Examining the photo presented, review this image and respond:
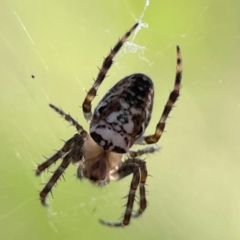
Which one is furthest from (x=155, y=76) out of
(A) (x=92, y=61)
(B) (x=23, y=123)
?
(B) (x=23, y=123)

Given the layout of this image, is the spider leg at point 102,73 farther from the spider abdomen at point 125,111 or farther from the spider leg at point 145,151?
the spider leg at point 145,151

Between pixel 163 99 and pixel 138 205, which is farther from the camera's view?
pixel 163 99

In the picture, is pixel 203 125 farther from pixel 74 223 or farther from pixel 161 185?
pixel 74 223

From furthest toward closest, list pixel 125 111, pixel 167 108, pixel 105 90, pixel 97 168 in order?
pixel 105 90 < pixel 97 168 < pixel 167 108 < pixel 125 111

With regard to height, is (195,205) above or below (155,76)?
below

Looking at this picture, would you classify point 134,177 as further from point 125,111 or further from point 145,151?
point 125,111

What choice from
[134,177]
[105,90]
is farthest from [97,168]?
[105,90]

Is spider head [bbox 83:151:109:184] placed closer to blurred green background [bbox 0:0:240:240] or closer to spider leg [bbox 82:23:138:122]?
spider leg [bbox 82:23:138:122]
